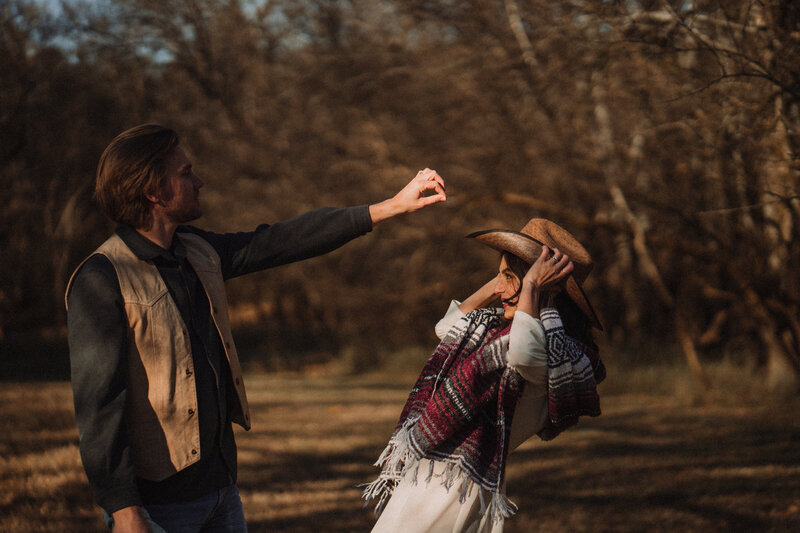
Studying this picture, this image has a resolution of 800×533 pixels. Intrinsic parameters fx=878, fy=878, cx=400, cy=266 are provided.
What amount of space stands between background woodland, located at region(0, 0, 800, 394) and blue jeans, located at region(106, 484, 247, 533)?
3998 millimetres

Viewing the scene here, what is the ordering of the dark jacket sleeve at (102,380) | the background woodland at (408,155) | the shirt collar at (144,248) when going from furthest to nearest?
the background woodland at (408,155)
the shirt collar at (144,248)
the dark jacket sleeve at (102,380)

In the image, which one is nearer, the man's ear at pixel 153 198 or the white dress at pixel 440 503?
the man's ear at pixel 153 198

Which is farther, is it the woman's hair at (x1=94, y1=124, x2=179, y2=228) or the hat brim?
the hat brim


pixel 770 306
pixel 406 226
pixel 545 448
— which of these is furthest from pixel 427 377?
pixel 406 226

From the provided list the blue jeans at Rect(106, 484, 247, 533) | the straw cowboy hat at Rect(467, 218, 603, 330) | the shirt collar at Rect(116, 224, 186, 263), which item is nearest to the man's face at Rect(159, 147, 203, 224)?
the shirt collar at Rect(116, 224, 186, 263)

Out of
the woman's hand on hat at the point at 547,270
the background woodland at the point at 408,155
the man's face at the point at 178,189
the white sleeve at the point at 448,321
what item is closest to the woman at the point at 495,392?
the woman's hand on hat at the point at 547,270

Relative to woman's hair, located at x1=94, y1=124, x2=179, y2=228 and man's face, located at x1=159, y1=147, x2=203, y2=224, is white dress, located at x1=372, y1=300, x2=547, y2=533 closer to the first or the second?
man's face, located at x1=159, y1=147, x2=203, y2=224

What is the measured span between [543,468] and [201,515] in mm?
5897

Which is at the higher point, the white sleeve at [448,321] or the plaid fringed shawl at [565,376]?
the white sleeve at [448,321]

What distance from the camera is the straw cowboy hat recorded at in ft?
9.91

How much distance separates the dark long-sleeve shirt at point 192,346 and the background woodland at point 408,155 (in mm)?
3299

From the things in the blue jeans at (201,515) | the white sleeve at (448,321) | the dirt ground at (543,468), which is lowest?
the dirt ground at (543,468)

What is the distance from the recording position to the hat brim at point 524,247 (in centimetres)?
301

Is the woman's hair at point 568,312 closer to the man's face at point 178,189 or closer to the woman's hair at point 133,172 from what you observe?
the man's face at point 178,189
